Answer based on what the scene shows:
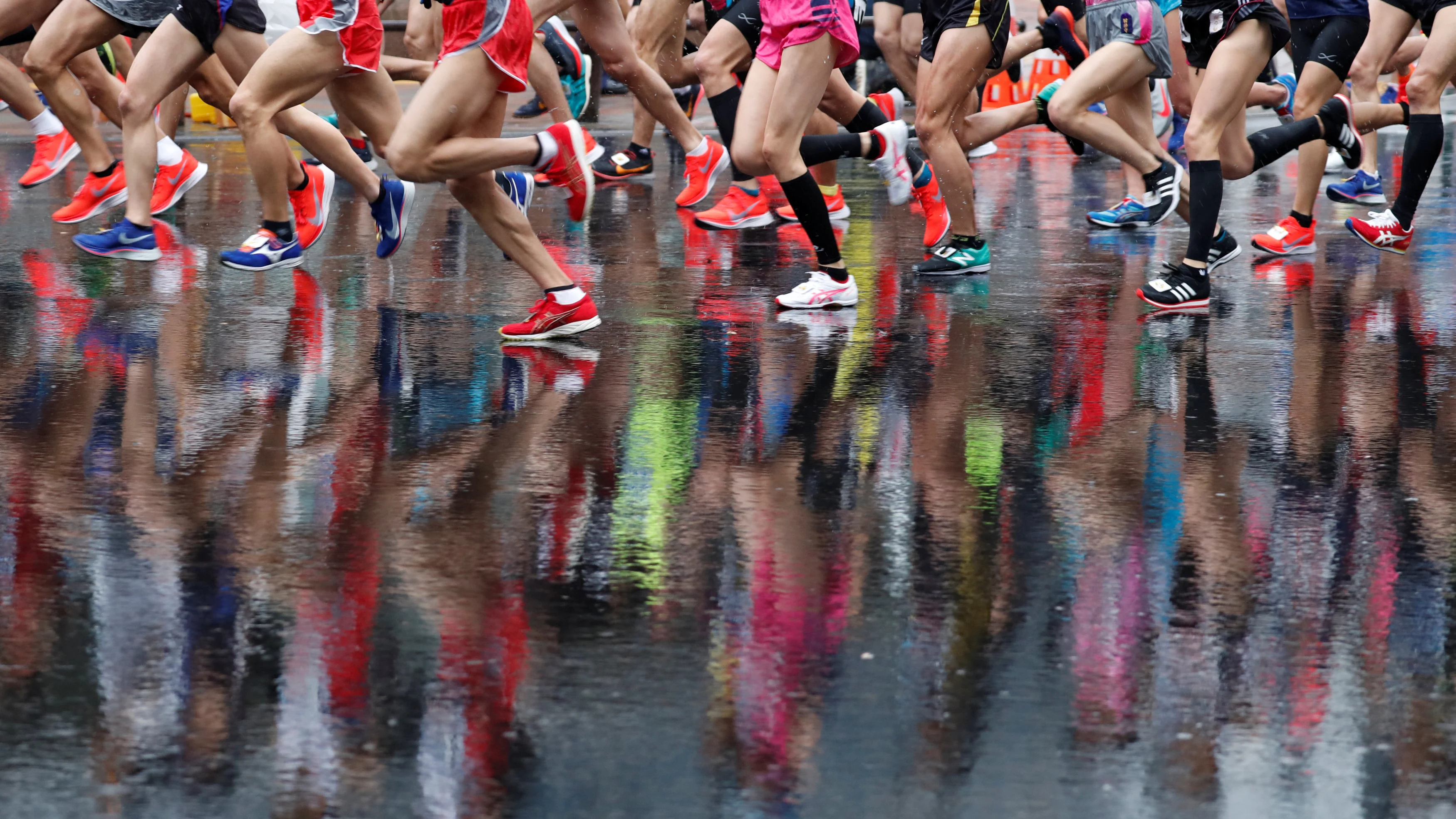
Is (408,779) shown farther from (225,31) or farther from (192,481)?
(225,31)

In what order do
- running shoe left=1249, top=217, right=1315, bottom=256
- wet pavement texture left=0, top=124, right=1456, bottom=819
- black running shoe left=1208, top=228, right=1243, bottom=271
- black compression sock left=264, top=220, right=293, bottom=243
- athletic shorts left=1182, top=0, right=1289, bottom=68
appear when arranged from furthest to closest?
running shoe left=1249, top=217, right=1315, bottom=256 → black running shoe left=1208, top=228, right=1243, bottom=271 → black compression sock left=264, top=220, right=293, bottom=243 → athletic shorts left=1182, top=0, right=1289, bottom=68 → wet pavement texture left=0, top=124, right=1456, bottom=819

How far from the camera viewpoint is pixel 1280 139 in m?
7.90

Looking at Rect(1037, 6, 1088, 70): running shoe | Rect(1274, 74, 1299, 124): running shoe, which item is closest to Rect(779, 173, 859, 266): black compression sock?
Rect(1037, 6, 1088, 70): running shoe

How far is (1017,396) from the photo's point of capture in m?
5.77

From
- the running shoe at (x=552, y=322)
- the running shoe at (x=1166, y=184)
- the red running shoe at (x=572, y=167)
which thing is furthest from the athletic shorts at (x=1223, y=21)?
the running shoe at (x=552, y=322)

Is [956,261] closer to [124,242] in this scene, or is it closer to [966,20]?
[966,20]

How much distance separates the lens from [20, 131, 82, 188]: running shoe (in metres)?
10.2

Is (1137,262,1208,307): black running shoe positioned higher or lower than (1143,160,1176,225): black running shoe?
lower

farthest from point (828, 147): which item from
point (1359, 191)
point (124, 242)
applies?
point (1359, 191)

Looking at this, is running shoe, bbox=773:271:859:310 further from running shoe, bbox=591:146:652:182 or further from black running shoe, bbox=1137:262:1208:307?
running shoe, bbox=591:146:652:182

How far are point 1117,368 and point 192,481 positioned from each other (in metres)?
3.04

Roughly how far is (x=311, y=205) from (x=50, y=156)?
2800 millimetres

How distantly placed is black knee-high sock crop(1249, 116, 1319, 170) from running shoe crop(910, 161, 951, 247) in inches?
56.6

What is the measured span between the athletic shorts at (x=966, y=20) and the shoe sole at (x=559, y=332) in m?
2.10
